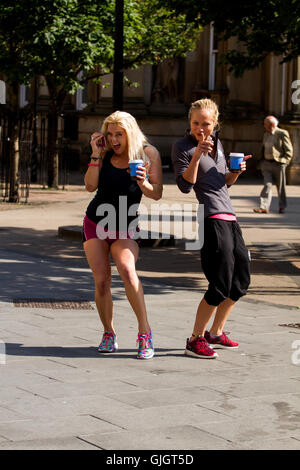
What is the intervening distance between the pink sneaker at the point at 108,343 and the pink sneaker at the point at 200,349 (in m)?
0.52

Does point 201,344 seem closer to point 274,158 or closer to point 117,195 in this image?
point 117,195

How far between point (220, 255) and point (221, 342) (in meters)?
0.81

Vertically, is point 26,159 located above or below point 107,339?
above

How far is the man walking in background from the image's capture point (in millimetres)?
18438

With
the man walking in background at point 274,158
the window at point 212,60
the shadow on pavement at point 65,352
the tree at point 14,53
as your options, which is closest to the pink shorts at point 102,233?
the shadow on pavement at point 65,352

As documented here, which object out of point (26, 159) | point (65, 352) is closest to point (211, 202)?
point (65, 352)

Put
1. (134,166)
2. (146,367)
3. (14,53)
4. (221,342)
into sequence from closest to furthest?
(134,166), (146,367), (221,342), (14,53)

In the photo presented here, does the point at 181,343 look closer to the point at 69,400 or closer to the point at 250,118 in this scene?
the point at 69,400

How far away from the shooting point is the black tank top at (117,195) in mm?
7406

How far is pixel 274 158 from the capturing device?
1850cm

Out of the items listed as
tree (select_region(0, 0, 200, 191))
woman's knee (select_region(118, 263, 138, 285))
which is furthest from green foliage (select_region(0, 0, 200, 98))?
woman's knee (select_region(118, 263, 138, 285))

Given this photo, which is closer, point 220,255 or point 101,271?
point 220,255

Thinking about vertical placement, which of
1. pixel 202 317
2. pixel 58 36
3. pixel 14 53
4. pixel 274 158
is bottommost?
pixel 202 317

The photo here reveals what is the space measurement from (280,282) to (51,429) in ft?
20.2
